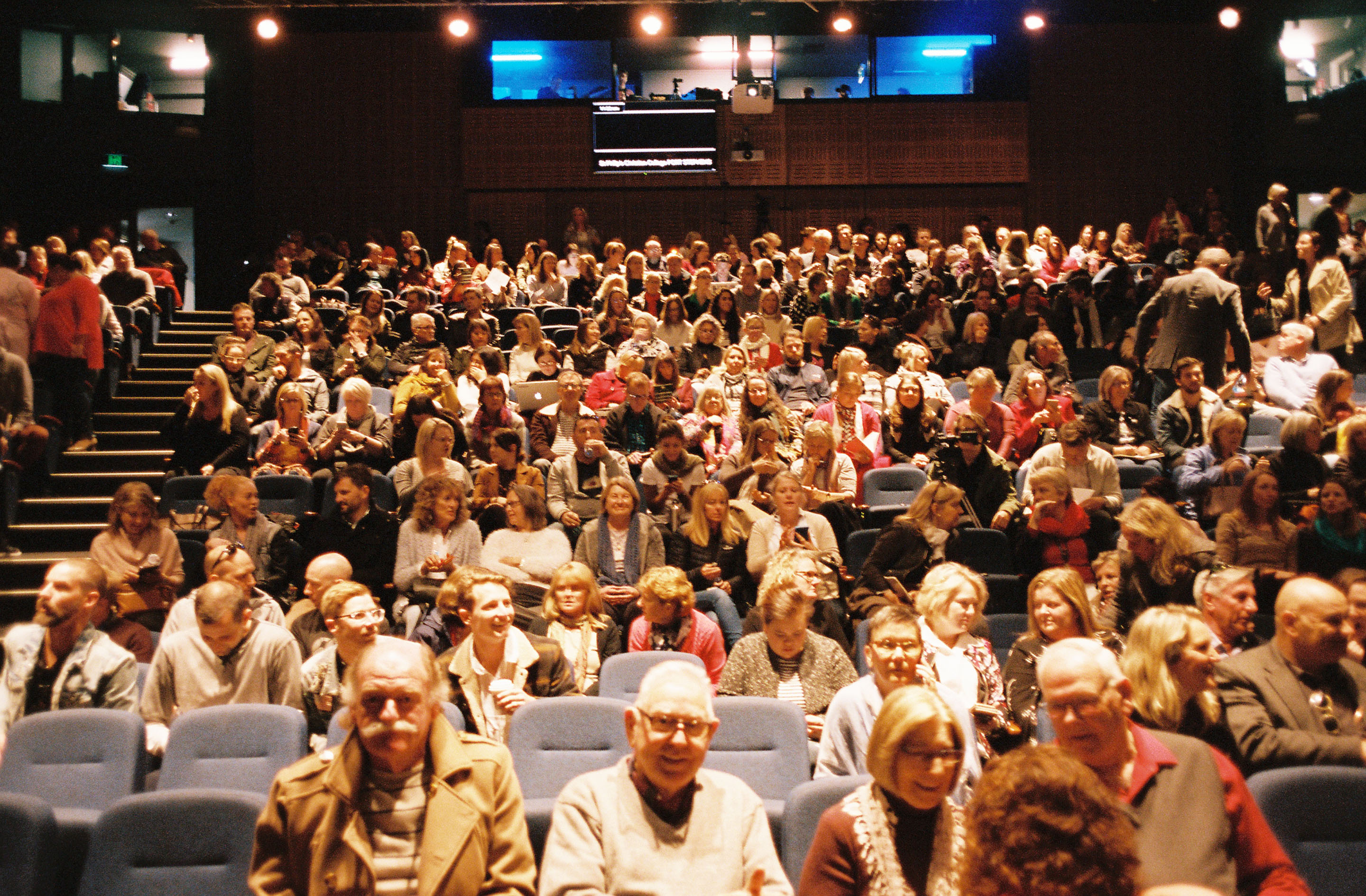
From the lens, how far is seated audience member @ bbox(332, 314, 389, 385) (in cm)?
823

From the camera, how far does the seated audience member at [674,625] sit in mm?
4461

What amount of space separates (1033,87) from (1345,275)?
573cm

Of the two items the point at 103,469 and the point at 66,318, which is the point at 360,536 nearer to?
the point at 66,318

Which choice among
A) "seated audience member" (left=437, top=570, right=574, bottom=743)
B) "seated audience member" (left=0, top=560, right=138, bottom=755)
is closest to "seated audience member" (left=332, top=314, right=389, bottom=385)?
"seated audience member" (left=0, top=560, right=138, bottom=755)

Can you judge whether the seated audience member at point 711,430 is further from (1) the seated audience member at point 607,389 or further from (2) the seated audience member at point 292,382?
(2) the seated audience member at point 292,382

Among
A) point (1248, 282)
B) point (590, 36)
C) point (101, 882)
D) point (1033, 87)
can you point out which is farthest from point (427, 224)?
point (101, 882)

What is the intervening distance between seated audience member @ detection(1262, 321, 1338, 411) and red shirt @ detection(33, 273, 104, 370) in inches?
311

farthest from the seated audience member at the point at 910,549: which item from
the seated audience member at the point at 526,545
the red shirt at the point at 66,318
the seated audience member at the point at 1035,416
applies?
the red shirt at the point at 66,318

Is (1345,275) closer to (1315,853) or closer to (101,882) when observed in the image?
(1315,853)

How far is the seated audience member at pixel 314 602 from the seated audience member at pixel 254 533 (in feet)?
2.75

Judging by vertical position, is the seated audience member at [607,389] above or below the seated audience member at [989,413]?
above

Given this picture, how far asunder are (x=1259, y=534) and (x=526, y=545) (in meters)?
3.44

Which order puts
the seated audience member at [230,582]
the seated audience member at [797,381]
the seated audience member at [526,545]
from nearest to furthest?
the seated audience member at [230,582]
the seated audience member at [526,545]
the seated audience member at [797,381]

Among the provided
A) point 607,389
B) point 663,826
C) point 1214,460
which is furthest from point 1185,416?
point 663,826
